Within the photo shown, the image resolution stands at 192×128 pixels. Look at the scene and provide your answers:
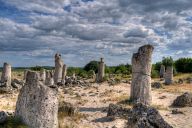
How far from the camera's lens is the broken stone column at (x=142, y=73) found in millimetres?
22375

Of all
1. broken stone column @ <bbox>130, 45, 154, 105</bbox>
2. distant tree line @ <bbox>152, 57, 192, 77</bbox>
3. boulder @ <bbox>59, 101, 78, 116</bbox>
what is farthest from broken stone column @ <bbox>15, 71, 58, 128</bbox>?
distant tree line @ <bbox>152, 57, 192, 77</bbox>

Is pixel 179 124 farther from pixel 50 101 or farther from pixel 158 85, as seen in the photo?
pixel 158 85

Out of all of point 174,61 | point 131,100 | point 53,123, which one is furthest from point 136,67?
point 174,61

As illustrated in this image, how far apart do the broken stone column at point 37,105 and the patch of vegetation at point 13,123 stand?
13 centimetres

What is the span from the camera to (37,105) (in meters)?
12.1

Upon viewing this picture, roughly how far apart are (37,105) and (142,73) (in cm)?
1133

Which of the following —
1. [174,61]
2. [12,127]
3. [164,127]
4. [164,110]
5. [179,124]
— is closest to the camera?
[164,127]

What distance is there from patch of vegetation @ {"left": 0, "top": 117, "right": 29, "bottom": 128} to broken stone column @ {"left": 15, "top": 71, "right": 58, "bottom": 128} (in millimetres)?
132

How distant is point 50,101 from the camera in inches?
483

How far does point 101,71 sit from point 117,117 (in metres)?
29.6

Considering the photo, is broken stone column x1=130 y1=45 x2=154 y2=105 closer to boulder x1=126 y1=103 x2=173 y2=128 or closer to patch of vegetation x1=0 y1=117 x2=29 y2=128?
boulder x1=126 y1=103 x2=173 y2=128

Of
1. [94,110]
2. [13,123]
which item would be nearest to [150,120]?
[13,123]

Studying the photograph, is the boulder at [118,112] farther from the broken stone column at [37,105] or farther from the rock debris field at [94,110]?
the broken stone column at [37,105]

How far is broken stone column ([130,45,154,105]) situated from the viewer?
2238cm
